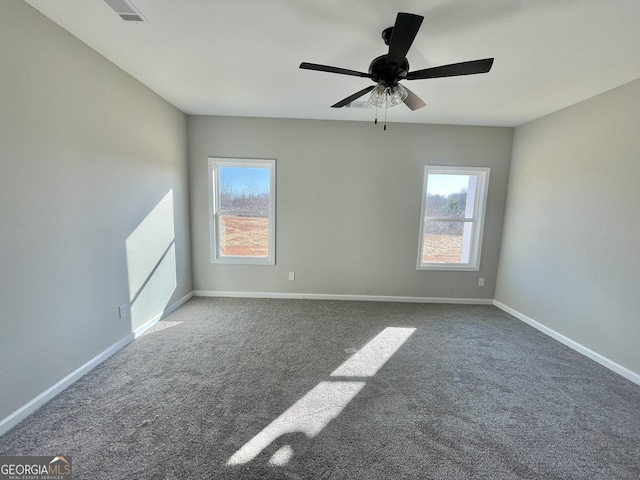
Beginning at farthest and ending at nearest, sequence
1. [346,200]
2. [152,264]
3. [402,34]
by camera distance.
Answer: [346,200], [152,264], [402,34]

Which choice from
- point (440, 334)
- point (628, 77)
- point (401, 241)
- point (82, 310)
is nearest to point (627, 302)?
point (440, 334)

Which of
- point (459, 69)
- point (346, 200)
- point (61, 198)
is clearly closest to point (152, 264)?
point (61, 198)

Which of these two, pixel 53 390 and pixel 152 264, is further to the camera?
pixel 152 264

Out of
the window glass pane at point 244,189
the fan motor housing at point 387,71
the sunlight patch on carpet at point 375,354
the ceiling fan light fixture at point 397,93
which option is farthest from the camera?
the window glass pane at point 244,189

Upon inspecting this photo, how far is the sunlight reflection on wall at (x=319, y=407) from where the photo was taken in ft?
4.75

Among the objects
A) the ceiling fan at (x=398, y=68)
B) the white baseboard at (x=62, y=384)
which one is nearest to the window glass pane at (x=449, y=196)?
the ceiling fan at (x=398, y=68)

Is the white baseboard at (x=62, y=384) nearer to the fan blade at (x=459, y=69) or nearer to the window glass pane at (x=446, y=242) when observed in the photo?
the fan blade at (x=459, y=69)

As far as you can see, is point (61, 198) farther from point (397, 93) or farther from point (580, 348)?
point (580, 348)

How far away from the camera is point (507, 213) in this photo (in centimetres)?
370

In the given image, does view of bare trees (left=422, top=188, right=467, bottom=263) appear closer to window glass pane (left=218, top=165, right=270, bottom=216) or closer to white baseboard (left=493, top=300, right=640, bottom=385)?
white baseboard (left=493, top=300, right=640, bottom=385)

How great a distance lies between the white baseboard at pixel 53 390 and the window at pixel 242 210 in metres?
1.73

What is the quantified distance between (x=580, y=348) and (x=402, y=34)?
345 cm

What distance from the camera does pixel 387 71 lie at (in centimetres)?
172

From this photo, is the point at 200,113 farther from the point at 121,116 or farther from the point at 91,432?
the point at 91,432
